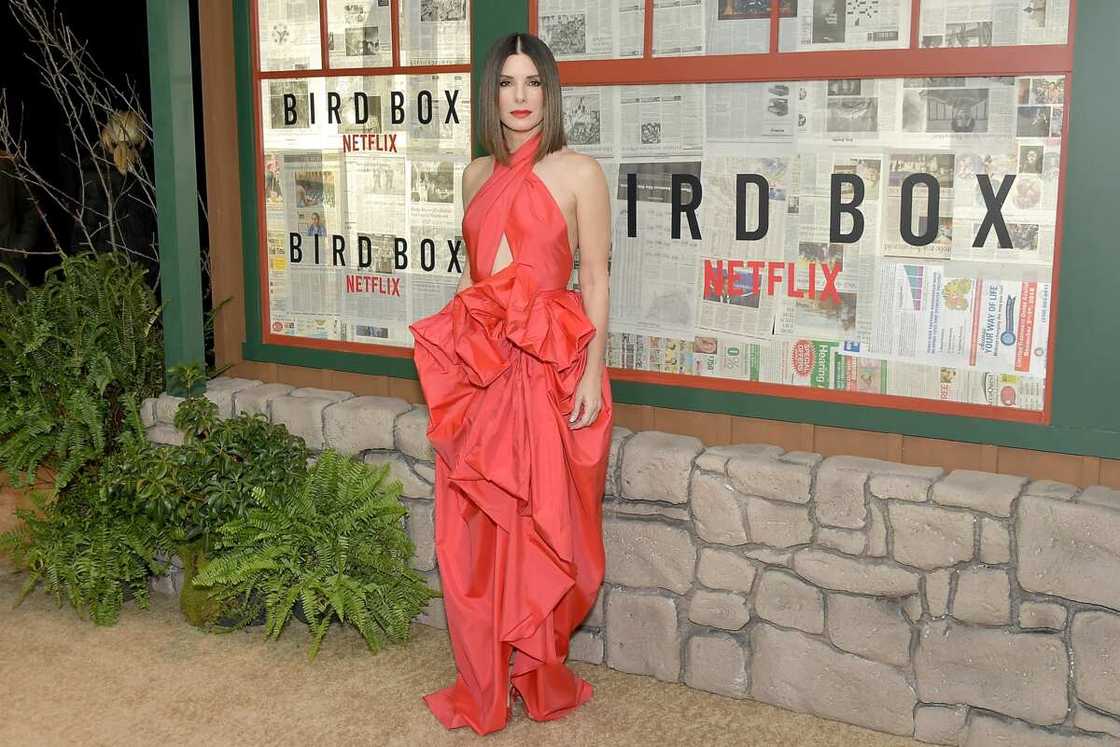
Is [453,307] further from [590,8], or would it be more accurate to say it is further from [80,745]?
[80,745]

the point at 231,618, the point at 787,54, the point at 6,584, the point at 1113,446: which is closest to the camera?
the point at 1113,446

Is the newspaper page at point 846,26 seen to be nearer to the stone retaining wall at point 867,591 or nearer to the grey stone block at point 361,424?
the stone retaining wall at point 867,591

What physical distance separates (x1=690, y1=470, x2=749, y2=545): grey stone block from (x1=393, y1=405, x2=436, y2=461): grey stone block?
103 centimetres

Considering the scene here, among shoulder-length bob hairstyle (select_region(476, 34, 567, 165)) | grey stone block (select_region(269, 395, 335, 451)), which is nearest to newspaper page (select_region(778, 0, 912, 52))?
shoulder-length bob hairstyle (select_region(476, 34, 567, 165))

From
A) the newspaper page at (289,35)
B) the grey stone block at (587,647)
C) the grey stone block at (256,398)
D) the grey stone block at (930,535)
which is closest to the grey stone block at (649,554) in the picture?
the grey stone block at (587,647)

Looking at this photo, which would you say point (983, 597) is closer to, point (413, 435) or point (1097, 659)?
point (1097, 659)

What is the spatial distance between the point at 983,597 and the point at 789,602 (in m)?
0.58

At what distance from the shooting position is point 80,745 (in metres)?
3.36

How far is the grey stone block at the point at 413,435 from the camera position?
4.13m

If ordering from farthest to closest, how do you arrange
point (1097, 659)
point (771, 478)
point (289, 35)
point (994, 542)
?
1. point (289, 35)
2. point (771, 478)
3. point (994, 542)
4. point (1097, 659)

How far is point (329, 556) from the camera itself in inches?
152

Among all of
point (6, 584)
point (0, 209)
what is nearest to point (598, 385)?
point (6, 584)

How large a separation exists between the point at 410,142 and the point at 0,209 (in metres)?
3.67

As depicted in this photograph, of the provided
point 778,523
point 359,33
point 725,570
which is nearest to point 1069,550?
point 778,523
